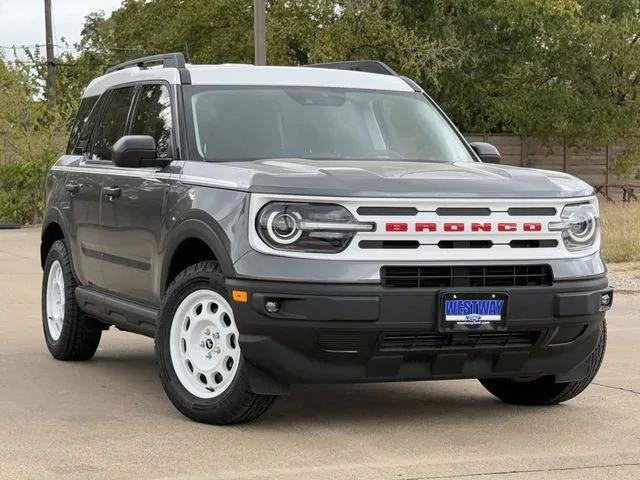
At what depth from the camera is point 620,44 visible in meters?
31.9

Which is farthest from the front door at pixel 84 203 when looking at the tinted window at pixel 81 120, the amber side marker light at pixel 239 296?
the amber side marker light at pixel 239 296

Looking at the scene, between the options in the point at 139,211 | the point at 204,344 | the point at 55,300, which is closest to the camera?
the point at 204,344

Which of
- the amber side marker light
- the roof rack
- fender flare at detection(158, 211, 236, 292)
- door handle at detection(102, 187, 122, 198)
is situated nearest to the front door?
door handle at detection(102, 187, 122, 198)

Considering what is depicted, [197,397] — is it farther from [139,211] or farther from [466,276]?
[466,276]

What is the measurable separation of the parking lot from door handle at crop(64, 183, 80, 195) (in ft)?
3.77

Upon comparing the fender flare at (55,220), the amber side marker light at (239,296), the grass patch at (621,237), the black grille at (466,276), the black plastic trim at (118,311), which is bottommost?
the grass patch at (621,237)

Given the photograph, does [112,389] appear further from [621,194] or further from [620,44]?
[621,194]

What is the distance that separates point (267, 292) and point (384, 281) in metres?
0.54

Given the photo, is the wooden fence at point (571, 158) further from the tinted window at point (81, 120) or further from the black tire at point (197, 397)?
the black tire at point (197, 397)

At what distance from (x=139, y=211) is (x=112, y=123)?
1404 mm

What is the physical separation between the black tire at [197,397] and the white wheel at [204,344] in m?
0.03

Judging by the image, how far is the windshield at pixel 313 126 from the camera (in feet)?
25.8

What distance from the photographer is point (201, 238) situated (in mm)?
7012

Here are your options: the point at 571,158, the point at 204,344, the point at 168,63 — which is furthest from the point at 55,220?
the point at 571,158
